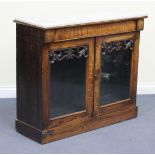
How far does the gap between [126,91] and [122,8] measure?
72cm

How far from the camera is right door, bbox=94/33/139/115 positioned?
3314mm

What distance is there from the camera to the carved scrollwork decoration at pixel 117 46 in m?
3.32

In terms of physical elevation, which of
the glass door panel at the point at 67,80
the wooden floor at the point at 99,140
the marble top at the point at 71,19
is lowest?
the wooden floor at the point at 99,140

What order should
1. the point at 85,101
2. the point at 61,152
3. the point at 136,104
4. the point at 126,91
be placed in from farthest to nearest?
1. the point at 136,104
2. the point at 126,91
3. the point at 85,101
4. the point at 61,152

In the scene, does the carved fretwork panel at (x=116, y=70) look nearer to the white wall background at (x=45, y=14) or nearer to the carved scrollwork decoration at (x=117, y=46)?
the carved scrollwork decoration at (x=117, y=46)

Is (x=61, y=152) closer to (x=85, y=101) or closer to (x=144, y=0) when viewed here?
(x=85, y=101)

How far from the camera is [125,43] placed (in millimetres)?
3420

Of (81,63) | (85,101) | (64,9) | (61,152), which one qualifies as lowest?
(61,152)

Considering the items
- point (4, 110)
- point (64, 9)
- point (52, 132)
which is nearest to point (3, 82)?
point (4, 110)

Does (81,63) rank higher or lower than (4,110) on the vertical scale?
higher

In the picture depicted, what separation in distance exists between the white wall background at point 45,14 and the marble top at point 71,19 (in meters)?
0.50

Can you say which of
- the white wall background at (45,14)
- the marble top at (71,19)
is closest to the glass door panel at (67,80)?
the marble top at (71,19)

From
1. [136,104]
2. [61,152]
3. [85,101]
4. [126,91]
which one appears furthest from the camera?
[136,104]

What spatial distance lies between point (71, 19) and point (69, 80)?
0.38m
